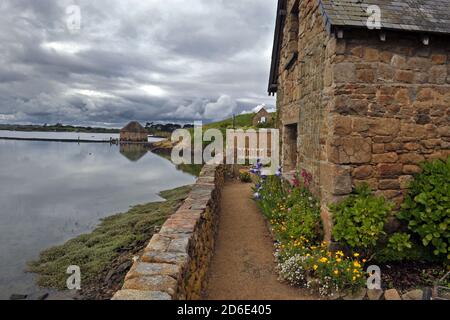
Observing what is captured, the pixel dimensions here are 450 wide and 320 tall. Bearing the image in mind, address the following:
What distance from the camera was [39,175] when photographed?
38.5 metres

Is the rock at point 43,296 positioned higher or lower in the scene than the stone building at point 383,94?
lower

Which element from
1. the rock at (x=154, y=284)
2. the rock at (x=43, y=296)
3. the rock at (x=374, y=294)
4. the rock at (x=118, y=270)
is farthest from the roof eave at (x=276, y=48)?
the rock at (x=43, y=296)

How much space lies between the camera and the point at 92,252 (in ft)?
36.6

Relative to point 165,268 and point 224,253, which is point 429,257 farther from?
point 165,268

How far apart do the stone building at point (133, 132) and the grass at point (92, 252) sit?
65562 millimetres

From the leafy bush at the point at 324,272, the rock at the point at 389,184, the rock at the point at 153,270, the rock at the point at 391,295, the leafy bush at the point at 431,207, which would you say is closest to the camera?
the rock at the point at 153,270

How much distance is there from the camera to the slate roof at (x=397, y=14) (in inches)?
196

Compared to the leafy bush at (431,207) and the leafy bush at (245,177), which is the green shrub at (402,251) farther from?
the leafy bush at (245,177)

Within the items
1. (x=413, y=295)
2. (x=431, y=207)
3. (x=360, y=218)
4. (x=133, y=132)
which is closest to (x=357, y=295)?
(x=413, y=295)

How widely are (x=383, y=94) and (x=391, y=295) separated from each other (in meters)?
2.95

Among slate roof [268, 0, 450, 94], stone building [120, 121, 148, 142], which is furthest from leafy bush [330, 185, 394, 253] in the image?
stone building [120, 121, 148, 142]

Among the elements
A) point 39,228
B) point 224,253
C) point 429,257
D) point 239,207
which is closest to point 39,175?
point 39,228

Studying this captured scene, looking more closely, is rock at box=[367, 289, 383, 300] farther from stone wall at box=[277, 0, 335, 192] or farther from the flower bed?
stone wall at box=[277, 0, 335, 192]

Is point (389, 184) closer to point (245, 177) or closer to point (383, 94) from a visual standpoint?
point (383, 94)
